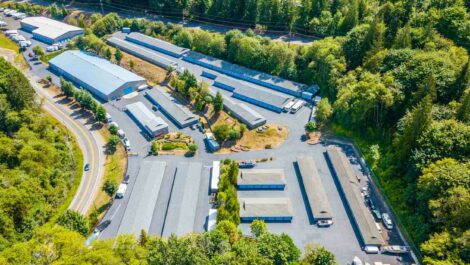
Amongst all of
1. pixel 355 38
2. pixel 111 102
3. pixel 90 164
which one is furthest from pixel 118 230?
pixel 355 38

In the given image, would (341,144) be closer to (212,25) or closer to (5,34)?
(212,25)

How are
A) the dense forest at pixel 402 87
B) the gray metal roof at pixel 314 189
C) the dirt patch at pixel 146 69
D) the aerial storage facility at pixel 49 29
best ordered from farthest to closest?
the aerial storage facility at pixel 49 29
the dirt patch at pixel 146 69
the gray metal roof at pixel 314 189
the dense forest at pixel 402 87

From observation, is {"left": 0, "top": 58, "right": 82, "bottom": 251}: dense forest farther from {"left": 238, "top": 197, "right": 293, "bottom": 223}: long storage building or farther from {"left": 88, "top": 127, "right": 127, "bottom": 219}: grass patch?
{"left": 238, "top": 197, "right": 293, "bottom": 223}: long storage building

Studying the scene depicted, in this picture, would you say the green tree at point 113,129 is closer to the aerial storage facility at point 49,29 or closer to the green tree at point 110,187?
the green tree at point 110,187

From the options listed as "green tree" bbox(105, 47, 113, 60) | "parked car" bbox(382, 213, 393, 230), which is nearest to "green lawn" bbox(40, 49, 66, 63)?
"green tree" bbox(105, 47, 113, 60)

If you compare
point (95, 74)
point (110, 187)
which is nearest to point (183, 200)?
point (110, 187)

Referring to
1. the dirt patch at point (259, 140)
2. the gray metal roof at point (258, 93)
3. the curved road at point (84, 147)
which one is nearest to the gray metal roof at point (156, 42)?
the gray metal roof at point (258, 93)
